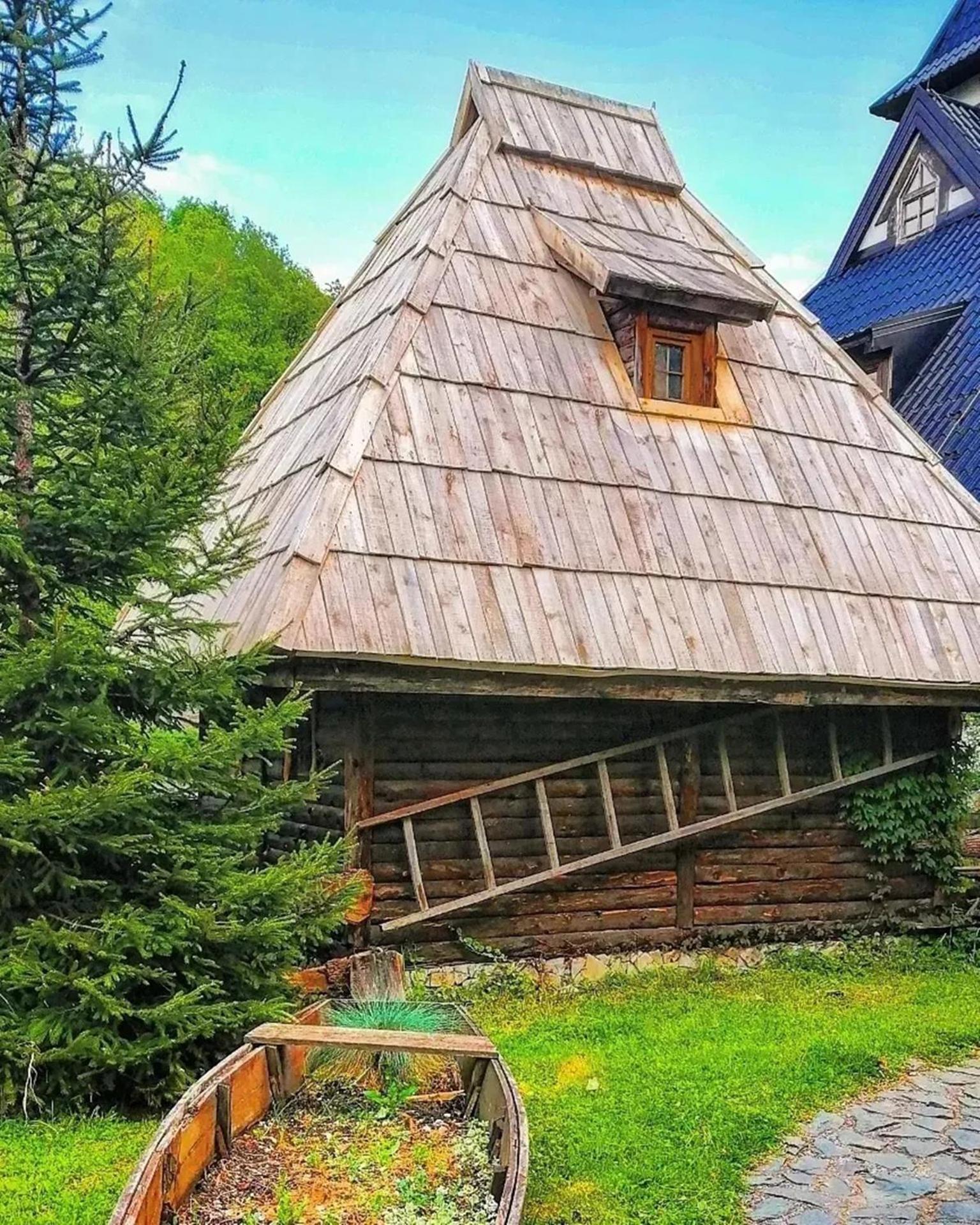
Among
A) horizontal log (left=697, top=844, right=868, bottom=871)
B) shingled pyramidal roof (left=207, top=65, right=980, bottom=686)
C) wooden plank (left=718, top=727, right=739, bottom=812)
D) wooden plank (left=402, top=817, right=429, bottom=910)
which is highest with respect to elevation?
shingled pyramidal roof (left=207, top=65, right=980, bottom=686)

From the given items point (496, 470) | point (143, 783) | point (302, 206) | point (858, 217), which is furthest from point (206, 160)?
point (143, 783)

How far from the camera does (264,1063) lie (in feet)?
17.5

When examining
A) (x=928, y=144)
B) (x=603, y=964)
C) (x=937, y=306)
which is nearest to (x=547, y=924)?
(x=603, y=964)

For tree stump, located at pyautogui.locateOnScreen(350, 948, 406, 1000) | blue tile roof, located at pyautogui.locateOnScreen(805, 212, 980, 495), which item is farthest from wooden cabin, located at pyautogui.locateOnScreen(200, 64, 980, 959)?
blue tile roof, located at pyautogui.locateOnScreen(805, 212, 980, 495)

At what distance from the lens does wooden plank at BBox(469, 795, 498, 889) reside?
26.7 feet

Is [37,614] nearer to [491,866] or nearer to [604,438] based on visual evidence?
[491,866]

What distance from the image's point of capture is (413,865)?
26.1ft

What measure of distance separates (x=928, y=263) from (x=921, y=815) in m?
9.97

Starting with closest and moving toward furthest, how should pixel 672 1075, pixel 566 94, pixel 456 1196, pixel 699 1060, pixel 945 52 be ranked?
pixel 456 1196
pixel 672 1075
pixel 699 1060
pixel 566 94
pixel 945 52

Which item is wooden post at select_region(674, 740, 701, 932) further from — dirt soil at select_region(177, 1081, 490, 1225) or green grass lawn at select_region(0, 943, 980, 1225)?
dirt soil at select_region(177, 1081, 490, 1225)

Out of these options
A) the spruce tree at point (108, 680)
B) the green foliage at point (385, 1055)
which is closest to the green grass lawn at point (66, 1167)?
the spruce tree at point (108, 680)

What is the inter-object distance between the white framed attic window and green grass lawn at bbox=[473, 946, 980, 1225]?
11765mm

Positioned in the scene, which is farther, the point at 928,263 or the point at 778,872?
the point at 928,263

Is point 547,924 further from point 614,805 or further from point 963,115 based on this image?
point 963,115
